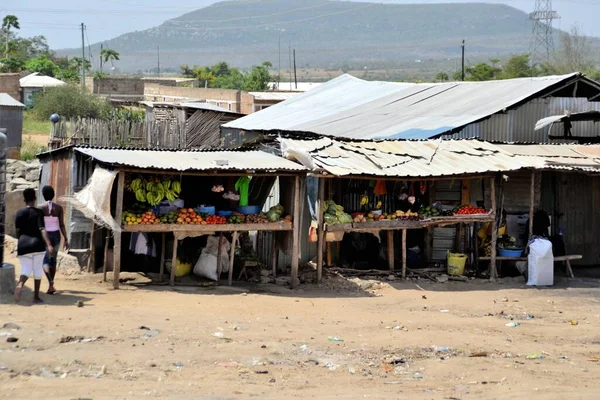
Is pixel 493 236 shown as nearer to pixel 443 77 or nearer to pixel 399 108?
pixel 399 108

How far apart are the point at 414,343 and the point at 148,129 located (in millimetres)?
17292

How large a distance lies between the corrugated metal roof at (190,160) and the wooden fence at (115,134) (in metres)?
9.38

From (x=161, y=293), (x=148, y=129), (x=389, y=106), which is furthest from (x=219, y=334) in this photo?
(x=148, y=129)

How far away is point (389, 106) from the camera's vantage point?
2423 centimetres

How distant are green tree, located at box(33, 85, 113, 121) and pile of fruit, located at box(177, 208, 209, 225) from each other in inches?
1121

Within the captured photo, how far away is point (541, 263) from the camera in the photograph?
16.7 metres

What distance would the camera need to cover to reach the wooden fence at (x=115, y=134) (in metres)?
25.2

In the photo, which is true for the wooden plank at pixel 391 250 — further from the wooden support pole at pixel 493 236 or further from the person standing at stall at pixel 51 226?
the person standing at stall at pixel 51 226

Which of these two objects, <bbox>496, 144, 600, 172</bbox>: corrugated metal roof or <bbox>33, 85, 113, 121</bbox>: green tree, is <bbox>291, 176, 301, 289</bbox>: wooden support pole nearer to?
<bbox>496, 144, 600, 172</bbox>: corrugated metal roof

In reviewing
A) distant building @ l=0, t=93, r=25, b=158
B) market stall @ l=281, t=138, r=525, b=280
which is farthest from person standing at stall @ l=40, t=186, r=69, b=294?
distant building @ l=0, t=93, r=25, b=158

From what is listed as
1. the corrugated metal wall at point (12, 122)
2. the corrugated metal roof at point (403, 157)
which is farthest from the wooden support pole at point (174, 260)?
the corrugated metal wall at point (12, 122)

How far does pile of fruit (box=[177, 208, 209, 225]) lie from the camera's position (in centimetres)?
1488

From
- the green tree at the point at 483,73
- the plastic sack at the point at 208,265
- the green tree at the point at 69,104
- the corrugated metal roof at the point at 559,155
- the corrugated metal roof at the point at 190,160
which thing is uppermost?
the green tree at the point at 483,73

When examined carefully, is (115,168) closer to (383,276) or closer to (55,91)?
(383,276)
